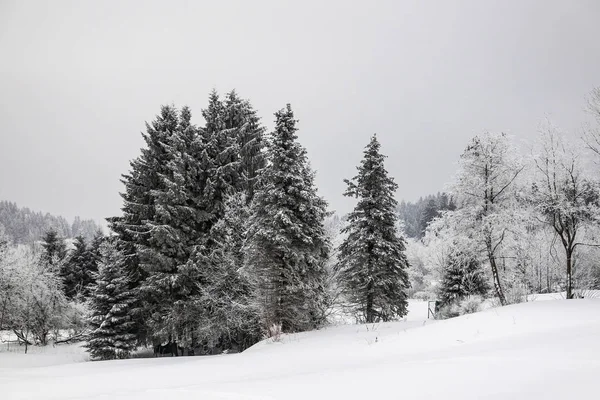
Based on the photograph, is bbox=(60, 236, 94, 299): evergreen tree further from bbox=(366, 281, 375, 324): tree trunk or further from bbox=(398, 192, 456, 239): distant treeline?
bbox=(398, 192, 456, 239): distant treeline

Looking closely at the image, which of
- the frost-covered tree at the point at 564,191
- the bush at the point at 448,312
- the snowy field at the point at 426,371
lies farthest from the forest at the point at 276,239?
the snowy field at the point at 426,371

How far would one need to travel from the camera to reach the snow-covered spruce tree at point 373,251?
2002 cm

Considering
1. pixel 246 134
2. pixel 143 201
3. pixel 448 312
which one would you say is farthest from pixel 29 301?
pixel 448 312

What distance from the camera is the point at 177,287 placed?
18.8 meters

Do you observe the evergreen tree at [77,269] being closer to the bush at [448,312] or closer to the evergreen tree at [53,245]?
the evergreen tree at [53,245]

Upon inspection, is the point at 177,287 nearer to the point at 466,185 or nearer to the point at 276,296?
the point at 276,296

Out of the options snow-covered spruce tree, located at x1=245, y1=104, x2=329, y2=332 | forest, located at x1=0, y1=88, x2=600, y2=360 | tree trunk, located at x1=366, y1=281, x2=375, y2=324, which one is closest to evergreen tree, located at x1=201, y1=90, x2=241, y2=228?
forest, located at x1=0, y1=88, x2=600, y2=360

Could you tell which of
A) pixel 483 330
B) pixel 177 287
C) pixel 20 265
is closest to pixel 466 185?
pixel 483 330

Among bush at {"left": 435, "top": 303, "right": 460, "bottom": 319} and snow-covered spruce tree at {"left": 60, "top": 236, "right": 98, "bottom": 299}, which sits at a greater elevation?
snow-covered spruce tree at {"left": 60, "top": 236, "right": 98, "bottom": 299}

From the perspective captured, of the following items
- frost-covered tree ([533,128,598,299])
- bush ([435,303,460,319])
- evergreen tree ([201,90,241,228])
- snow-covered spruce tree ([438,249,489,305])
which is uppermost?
evergreen tree ([201,90,241,228])

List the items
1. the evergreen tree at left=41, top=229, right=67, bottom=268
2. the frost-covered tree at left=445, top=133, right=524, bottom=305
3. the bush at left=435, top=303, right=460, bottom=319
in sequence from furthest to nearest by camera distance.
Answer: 1. the evergreen tree at left=41, top=229, right=67, bottom=268
2. the bush at left=435, top=303, right=460, bottom=319
3. the frost-covered tree at left=445, top=133, right=524, bottom=305

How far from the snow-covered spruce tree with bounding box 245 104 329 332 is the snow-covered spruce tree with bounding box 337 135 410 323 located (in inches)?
161

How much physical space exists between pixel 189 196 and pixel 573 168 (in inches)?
743

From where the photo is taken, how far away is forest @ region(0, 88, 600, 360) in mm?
15122
